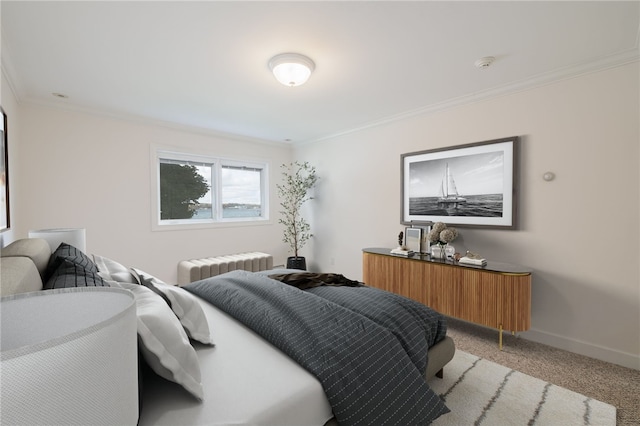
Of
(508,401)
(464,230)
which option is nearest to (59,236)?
(508,401)

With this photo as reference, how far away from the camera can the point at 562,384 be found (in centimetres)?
212

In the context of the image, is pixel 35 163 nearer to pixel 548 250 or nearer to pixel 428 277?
pixel 428 277

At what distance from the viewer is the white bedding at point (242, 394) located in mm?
1001

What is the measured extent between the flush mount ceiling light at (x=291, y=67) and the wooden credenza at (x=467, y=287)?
2145mm

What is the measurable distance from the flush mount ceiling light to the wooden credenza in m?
2.14

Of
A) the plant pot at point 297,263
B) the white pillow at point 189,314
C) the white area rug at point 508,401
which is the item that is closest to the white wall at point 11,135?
the white pillow at point 189,314

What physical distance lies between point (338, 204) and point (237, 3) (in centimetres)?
328

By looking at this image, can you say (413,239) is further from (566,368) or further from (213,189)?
(213,189)

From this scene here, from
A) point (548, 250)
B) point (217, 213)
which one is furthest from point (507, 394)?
point (217, 213)

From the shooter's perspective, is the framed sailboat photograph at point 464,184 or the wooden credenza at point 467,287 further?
the framed sailboat photograph at point 464,184

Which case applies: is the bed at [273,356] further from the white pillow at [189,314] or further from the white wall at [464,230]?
the white wall at [464,230]

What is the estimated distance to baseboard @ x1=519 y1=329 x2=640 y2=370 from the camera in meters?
2.34

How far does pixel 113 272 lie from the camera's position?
170 centimetres

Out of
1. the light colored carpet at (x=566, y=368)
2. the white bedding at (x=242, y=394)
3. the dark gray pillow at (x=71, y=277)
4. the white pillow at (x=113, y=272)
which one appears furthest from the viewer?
the light colored carpet at (x=566, y=368)
